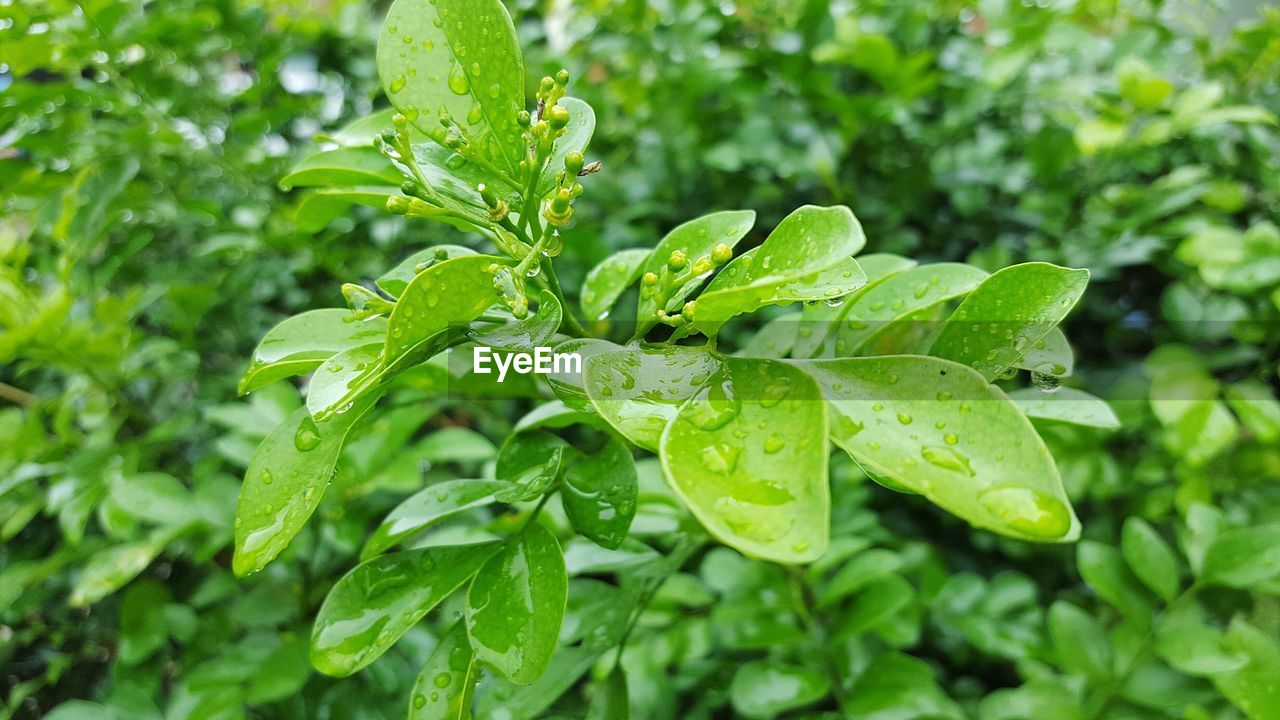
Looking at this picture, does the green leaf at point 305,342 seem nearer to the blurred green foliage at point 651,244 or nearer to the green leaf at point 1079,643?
the blurred green foliage at point 651,244

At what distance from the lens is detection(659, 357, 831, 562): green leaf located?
27 centimetres

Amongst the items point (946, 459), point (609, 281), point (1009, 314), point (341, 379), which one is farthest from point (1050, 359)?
point (341, 379)

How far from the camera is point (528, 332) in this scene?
1.32 feet

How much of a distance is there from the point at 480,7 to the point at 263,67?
0.79m

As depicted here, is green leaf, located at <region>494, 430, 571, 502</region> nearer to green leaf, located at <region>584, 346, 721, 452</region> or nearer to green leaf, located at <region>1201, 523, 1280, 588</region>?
green leaf, located at <region>584, 346, 721, 452</region>

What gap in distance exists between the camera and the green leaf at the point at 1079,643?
2.73ft

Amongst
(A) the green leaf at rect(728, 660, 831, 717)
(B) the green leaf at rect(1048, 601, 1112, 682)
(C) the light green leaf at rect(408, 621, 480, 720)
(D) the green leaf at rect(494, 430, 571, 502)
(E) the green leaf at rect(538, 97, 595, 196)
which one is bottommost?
(B) the green leaf at rect(1048, 601, 1112, 682)

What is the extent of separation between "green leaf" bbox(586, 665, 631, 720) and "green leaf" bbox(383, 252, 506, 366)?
1.11ft

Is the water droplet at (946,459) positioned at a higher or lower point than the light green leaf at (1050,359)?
higher

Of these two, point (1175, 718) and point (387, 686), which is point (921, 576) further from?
point (387, 686)

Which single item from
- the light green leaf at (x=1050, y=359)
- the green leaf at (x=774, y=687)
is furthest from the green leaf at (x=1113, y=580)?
the light green leaf at (x=1050, y=359)

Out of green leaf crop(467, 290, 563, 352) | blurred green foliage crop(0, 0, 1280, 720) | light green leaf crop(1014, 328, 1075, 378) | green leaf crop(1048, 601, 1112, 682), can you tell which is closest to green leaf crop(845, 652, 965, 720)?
blurred green foliage crop(0, 0, 1280, 720)

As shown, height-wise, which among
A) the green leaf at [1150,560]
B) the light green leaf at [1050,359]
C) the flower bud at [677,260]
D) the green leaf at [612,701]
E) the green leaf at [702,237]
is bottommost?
the green leaf at [1150,560]

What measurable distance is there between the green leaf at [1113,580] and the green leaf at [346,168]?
875mm
